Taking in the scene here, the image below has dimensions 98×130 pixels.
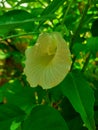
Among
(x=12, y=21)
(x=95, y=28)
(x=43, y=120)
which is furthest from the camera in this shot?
(x=95, y=28)

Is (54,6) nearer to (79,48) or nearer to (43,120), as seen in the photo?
(79,48)

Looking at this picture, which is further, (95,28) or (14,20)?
(95,28)

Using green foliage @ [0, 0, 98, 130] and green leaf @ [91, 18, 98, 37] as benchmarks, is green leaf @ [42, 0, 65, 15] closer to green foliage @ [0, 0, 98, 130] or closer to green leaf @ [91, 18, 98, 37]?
green foliage @ [0, 0, 98, 130]

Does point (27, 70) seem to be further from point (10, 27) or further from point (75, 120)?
point (75, 120)

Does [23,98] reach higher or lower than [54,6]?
lower

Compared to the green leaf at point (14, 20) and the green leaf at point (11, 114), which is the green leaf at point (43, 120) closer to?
the green leaf at point (11, 114)

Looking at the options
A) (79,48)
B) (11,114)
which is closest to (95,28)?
(79,48)

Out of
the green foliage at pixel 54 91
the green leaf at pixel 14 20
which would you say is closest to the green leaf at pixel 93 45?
the green foliage at pixel 54 91
